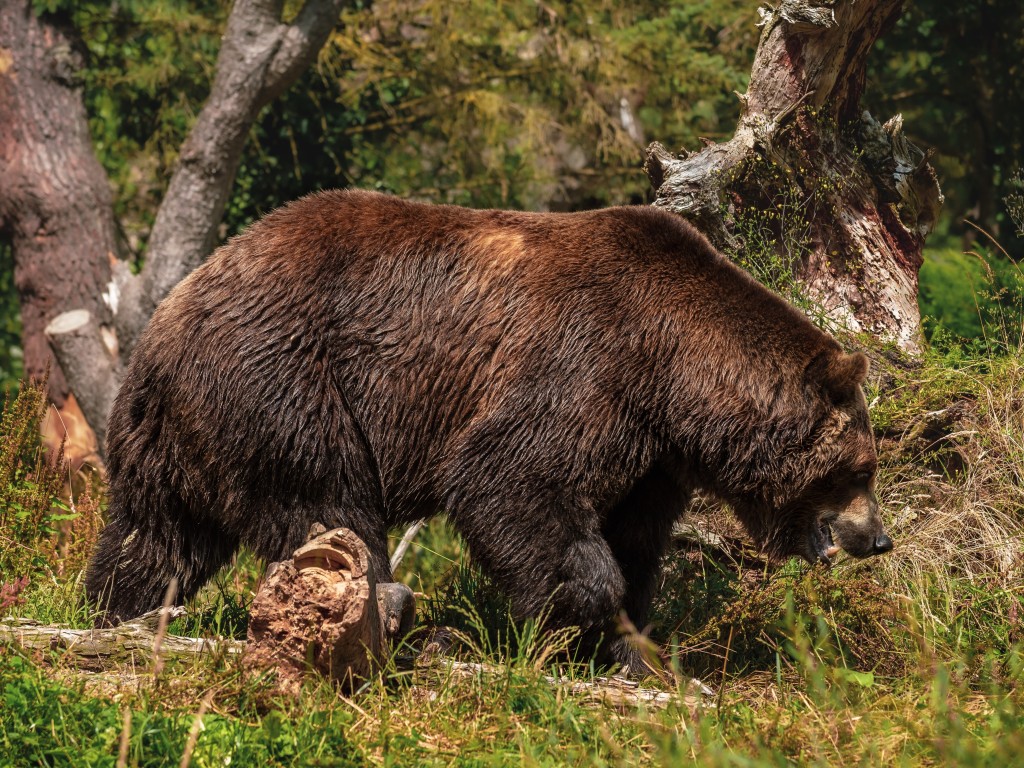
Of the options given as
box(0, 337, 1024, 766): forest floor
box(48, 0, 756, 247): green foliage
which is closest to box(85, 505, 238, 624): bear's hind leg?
box(0, 337, 1024, 766): forest floor

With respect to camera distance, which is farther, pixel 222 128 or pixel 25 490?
pixel 222 128

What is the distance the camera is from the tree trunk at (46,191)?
10.6 meters

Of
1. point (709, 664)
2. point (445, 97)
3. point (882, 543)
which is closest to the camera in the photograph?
point (882, 543)

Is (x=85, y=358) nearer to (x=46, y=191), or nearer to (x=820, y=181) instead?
(x=46, y=191)

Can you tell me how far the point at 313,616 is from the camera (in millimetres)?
4309

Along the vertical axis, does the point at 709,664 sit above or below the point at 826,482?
below

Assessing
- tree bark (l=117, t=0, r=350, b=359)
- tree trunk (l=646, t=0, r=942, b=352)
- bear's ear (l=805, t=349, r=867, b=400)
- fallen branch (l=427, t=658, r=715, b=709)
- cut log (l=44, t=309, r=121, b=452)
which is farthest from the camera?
cut log (l=44, t=309, r=121, b=452)

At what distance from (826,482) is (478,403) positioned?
5.39 ft

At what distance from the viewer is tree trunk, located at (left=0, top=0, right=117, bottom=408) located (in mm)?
10562

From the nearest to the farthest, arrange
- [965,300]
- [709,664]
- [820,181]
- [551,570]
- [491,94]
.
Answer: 1. [551,570]
2. [709,664]
3. [820,181]
4. [965,300]
5. [491,94]

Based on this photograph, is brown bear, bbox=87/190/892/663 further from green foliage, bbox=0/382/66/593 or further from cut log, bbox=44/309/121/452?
cut log, bbox=44/309/121/452

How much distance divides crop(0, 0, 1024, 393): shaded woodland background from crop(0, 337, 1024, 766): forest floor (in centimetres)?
536

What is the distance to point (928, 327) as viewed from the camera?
27.5 feet

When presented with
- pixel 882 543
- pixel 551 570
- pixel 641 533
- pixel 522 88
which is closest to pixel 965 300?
pixel 882 543
